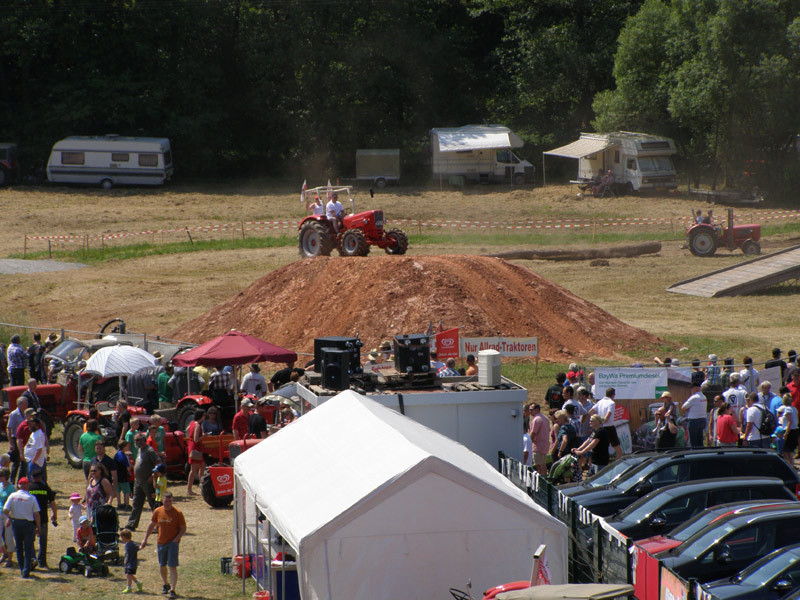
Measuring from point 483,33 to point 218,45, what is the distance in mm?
16918

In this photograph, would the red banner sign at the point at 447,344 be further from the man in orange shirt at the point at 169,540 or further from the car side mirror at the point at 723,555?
the car side mirror at the point at 723,555

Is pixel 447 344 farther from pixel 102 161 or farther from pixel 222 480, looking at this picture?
pixel 102 161

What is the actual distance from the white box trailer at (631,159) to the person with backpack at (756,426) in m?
35.6

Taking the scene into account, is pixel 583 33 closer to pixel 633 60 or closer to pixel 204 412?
pixel 633 60

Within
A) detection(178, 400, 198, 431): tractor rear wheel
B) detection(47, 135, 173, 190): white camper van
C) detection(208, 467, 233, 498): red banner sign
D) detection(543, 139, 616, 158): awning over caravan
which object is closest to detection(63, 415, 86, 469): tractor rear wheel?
detection(178, 400, 198, 431): tractor rear wheel

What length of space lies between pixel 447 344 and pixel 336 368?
6.55 m

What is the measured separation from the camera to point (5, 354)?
78.9 ft

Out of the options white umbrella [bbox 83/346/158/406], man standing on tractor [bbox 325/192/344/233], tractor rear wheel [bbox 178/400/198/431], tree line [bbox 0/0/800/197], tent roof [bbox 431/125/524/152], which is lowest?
tractor rear wheel [bbox 178/400/198/431]

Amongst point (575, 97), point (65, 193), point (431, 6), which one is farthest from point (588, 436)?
→ point (431, 6)

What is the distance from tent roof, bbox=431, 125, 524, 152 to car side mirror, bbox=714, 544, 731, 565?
148ft

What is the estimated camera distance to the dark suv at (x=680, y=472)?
13.6 meters

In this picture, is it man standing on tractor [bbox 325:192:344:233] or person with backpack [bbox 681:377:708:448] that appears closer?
person with backpack [bbox 681:377:708:448]

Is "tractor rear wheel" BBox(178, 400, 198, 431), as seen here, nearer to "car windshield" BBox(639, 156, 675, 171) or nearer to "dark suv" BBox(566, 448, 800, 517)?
"dark suv" BBox(566, 448, 800, 517)

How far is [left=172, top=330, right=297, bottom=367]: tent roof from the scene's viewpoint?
62.5 ft
